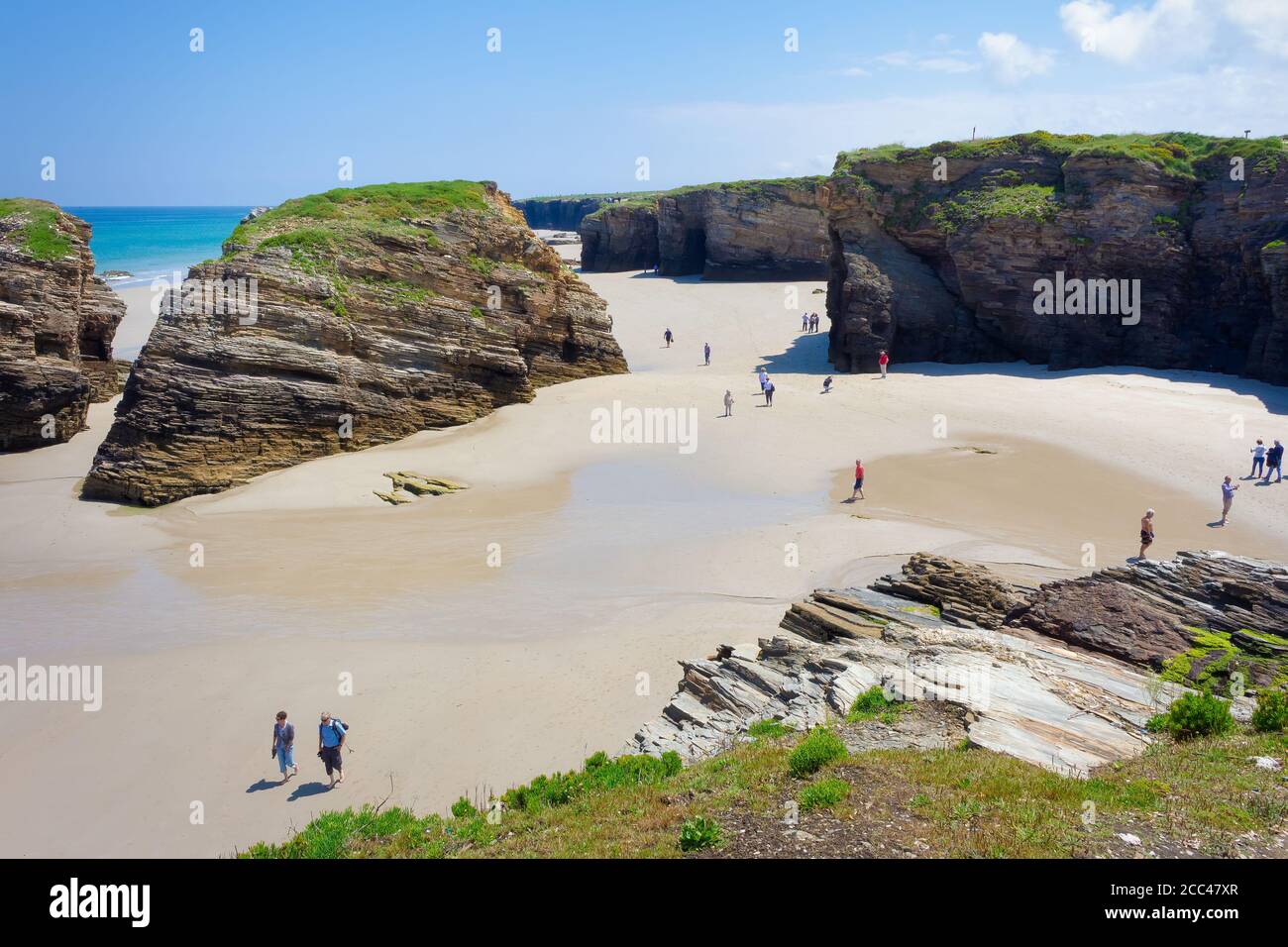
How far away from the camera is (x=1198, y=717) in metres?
9.07

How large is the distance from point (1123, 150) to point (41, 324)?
129 feet

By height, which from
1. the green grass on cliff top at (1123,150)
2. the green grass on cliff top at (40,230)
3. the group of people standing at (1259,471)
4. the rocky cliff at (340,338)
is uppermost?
the green grass on cliff top at (1123,150)

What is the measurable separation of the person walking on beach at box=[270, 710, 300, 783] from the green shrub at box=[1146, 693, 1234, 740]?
35.0 feet

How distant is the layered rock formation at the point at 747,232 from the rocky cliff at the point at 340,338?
31215 millimetres

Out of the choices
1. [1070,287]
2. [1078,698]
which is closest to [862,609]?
[1078,698]

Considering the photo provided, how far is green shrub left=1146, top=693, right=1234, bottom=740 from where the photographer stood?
9.00m

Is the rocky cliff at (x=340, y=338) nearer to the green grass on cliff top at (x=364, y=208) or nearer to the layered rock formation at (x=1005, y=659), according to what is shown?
the green grass on cliff top at (x=364, y=208)

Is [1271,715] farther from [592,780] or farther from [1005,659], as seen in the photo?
[592,780]

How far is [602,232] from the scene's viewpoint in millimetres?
72938

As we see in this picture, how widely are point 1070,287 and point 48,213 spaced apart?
37.4 meters

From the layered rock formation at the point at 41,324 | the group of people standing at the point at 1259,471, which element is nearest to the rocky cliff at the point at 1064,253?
the group of people standing at the point at 1259,471

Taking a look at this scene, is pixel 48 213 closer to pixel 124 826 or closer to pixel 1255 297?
pixel 124 826

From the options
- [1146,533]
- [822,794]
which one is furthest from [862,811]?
[1146,533]

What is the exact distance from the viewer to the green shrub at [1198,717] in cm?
900
